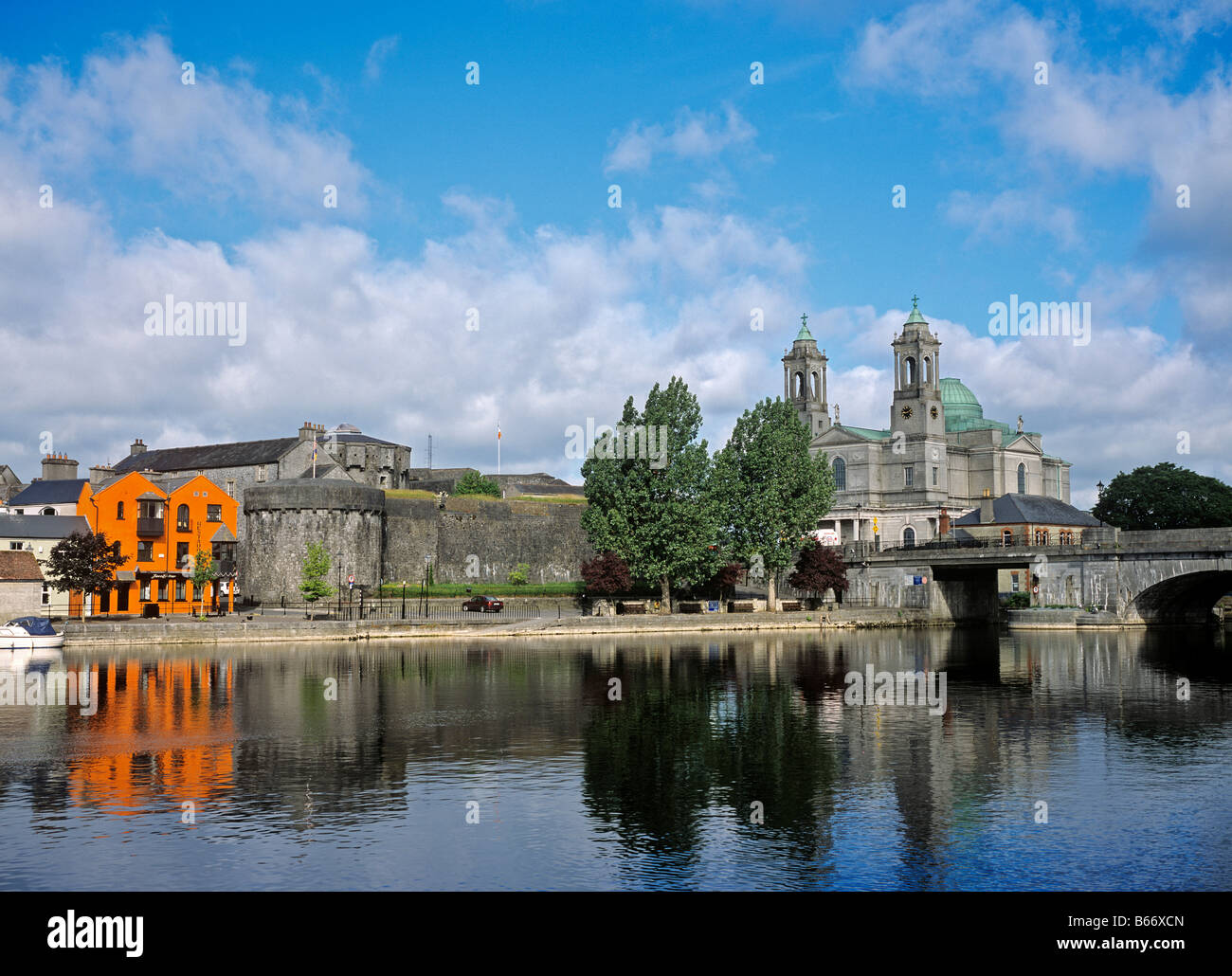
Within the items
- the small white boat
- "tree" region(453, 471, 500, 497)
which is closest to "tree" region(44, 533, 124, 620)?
the small white boat

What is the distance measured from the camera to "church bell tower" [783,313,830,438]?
14425cm

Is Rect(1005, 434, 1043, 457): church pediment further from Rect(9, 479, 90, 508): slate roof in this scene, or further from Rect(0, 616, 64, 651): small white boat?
Rect(0, 616, 64, 651): small white boat

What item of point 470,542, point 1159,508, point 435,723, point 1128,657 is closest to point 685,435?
point 470,542

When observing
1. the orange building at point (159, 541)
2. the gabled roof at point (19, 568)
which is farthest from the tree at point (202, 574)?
the gabled roof at point (19, 568)

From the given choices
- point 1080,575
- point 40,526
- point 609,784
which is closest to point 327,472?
point 40,526

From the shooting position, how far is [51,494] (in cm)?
7950

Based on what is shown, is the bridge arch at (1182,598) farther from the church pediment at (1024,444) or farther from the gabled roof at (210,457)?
the gabled roof at (210,457)

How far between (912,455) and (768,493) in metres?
56.6

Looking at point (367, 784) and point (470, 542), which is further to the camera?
point (470, 542)
